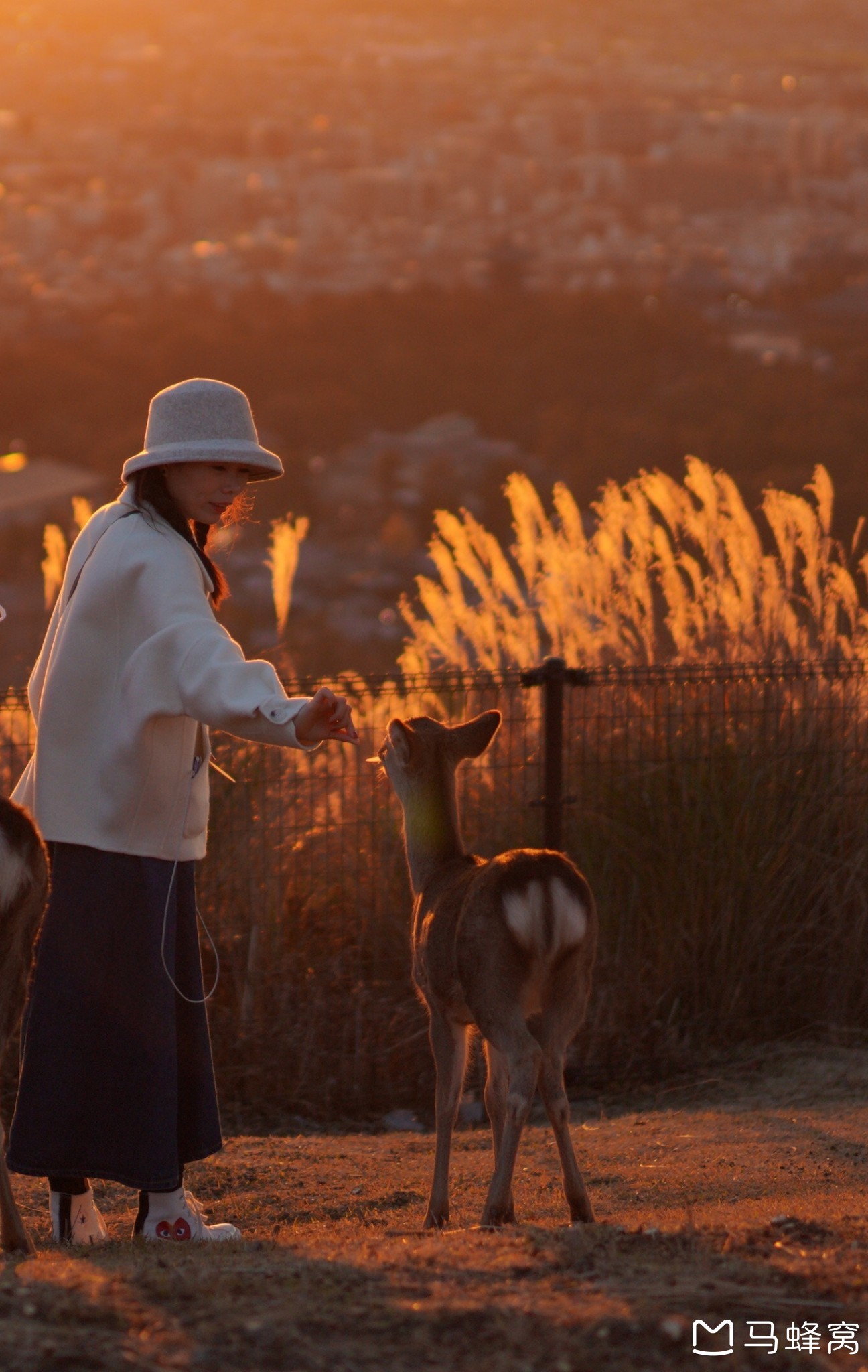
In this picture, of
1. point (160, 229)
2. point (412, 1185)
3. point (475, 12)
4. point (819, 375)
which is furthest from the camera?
point (475, 12)

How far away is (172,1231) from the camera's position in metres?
4.96

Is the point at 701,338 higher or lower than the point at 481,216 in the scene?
lower

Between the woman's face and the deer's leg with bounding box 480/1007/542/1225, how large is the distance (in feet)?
5.84

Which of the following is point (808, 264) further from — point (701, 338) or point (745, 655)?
point (745, 655)

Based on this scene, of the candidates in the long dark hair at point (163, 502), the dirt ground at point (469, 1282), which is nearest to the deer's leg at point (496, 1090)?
the dirt ground at point (469, 1282)

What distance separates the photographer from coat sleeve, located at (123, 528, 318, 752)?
14.8 ft

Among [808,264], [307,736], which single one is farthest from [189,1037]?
[808,264]

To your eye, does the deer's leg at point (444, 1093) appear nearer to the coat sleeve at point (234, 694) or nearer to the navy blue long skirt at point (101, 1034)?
the navy blue long skirt at point (101, 1034)

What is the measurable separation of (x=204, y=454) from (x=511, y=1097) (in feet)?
6.86

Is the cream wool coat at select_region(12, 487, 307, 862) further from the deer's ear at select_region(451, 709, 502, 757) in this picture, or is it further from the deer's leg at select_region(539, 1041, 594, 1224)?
the deer's leg at select_region(539, 1041, 594, 1224)

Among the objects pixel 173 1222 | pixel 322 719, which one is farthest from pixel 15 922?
pixel 173 1222

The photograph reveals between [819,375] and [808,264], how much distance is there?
39.0 feet

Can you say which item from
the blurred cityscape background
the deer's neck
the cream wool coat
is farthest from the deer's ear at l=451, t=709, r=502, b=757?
the blurred cityscape background

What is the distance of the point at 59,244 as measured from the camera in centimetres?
5909
